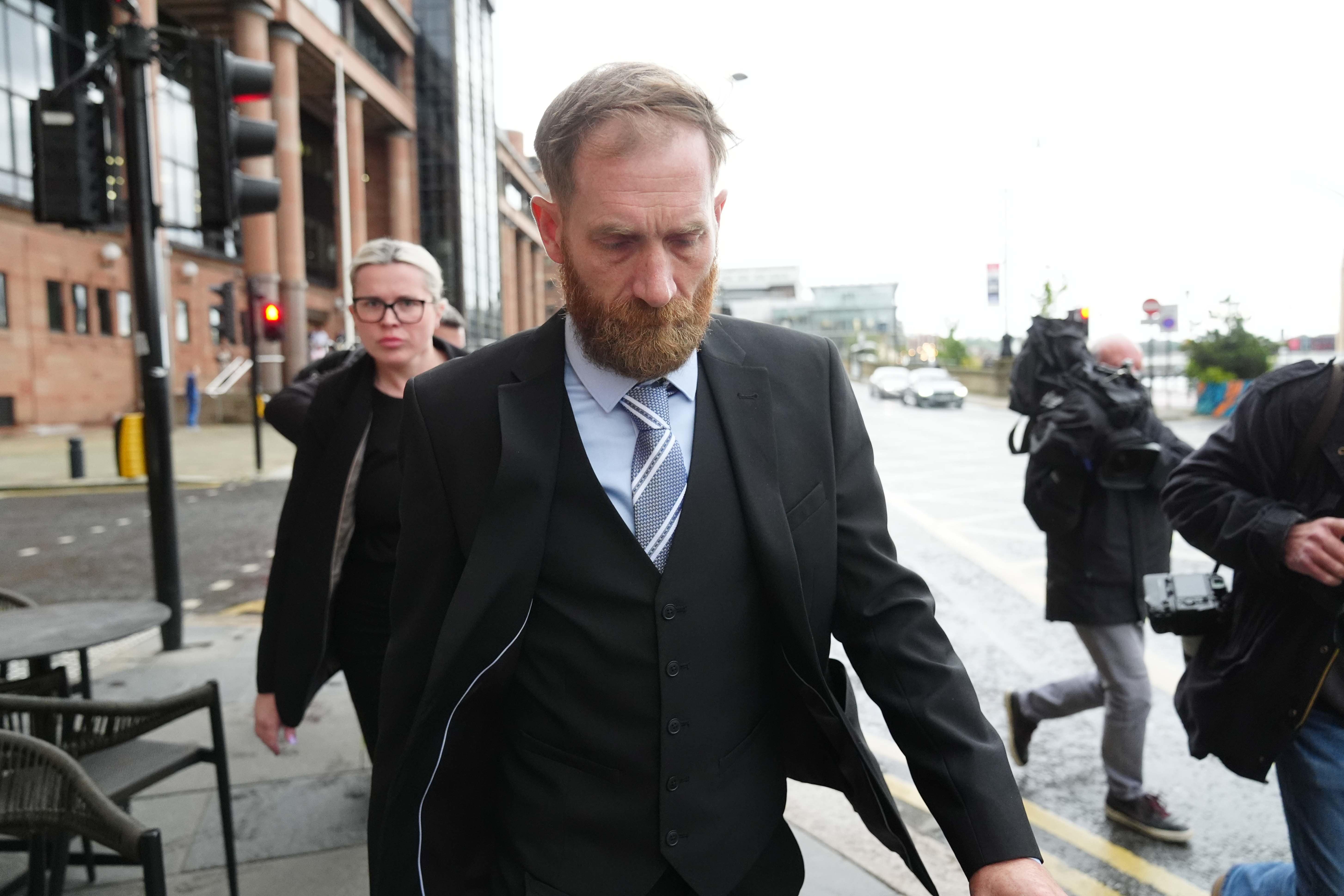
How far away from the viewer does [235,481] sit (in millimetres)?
14891

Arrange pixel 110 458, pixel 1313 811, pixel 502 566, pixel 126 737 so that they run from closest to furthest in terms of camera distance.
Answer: pixel 502 566 < pixel 1313 811 < pixel 126 737 < pixel 110 458

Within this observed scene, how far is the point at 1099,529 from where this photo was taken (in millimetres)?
3938

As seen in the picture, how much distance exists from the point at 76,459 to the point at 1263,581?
1649 cm

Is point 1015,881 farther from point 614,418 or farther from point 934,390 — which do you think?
point 934,390

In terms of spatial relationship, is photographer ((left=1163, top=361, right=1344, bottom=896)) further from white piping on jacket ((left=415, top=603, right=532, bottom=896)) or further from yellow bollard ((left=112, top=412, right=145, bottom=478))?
yellow bollard ((left=112, top=412, right=145, bottom=478))

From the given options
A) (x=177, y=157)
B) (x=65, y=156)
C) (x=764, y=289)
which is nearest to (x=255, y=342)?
(x=65, y=156)

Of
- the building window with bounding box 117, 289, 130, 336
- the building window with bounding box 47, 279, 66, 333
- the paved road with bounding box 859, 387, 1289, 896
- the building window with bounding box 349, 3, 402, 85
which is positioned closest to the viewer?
the paved road with bounding box 859, 387, 1289, 896

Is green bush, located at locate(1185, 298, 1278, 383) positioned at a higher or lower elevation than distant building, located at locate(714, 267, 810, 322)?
lower

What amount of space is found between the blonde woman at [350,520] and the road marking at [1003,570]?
366 cm

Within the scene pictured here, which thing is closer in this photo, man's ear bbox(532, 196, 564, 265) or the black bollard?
man's ear bbox(532, 196, 564, 265)

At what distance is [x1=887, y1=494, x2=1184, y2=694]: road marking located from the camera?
17.4ft

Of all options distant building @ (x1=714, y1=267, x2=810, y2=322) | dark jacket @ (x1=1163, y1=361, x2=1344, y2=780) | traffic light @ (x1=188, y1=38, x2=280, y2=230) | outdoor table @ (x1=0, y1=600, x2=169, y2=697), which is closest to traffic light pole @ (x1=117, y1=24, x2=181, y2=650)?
traffic light @ (x1=188, y1=38, x2=280, y2=230)

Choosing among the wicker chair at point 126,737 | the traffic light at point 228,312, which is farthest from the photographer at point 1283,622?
the traffic light at point 228,312

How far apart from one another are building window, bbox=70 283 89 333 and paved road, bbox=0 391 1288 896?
1572cm
